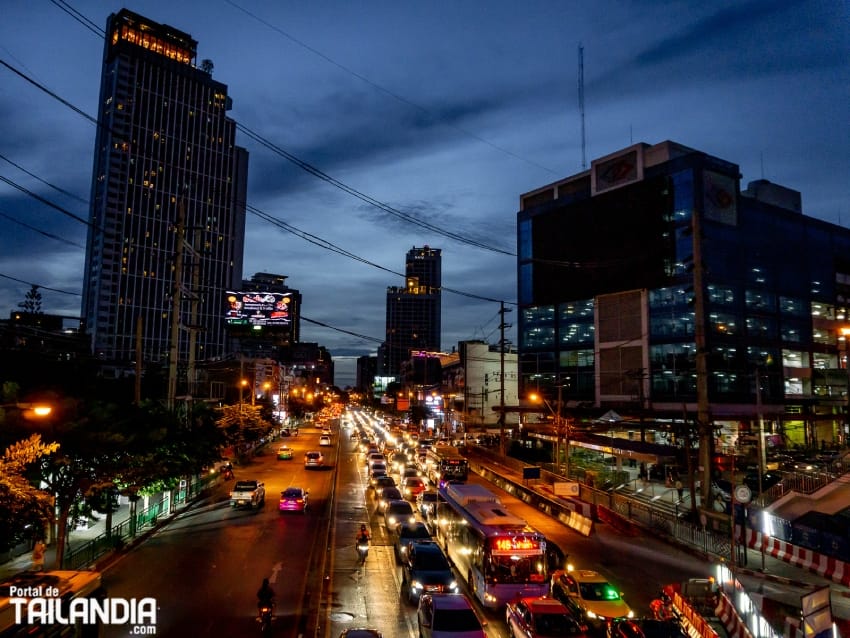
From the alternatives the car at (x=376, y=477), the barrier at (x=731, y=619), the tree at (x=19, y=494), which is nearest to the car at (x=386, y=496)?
the car at (x=376, y=477)

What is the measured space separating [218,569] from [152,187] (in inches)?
5826

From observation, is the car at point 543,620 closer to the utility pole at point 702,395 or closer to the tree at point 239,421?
the utility pole at point 702,395

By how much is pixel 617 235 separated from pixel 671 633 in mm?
64315

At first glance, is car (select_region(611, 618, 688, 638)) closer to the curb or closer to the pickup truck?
the curb

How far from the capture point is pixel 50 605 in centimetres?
1073

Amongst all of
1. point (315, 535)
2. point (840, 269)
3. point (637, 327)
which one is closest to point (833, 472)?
point (315, 535)

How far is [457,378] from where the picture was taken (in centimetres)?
10712

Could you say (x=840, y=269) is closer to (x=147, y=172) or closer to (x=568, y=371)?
(x=568, y=371)

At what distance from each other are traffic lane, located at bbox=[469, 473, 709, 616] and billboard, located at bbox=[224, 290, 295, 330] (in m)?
27.6

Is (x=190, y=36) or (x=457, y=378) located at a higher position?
(x=190, y=36)

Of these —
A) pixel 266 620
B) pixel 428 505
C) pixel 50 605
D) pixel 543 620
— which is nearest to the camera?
pixel 50 605

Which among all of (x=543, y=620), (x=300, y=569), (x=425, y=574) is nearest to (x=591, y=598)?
(x=543, y=620)

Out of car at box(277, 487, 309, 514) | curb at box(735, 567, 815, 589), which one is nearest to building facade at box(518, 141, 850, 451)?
car at box(277, 487, 309, 514)

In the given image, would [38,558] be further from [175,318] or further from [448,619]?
[448,619]
